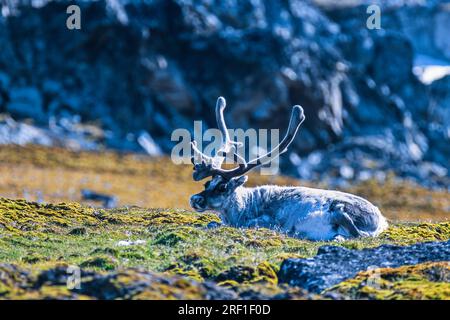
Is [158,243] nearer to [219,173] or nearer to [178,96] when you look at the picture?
[219,173]

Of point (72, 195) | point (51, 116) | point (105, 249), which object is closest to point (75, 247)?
point (105, 249)

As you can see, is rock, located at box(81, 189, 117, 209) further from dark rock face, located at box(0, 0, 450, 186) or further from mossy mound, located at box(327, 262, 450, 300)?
mossy mound, located at box(327, 262, 450, 300)

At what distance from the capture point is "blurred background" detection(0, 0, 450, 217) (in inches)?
4178

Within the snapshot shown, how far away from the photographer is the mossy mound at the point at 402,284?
42.9 ft

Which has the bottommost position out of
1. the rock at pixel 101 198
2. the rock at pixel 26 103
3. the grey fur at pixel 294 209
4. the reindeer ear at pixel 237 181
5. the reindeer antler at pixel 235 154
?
the grey fur at pixel 294 209

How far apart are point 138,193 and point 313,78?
5700cm

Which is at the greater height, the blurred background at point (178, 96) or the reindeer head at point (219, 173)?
the blurred background at point (178, 96)

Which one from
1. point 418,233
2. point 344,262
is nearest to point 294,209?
point 418,233

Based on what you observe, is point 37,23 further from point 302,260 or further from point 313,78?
point 302,260

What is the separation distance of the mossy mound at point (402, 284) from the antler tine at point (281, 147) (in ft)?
24.6

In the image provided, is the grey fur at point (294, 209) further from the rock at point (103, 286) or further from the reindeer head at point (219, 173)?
the rock at point (103, 286)

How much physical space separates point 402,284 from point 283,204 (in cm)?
867

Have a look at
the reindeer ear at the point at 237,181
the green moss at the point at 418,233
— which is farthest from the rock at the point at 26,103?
the green moss at the point at 418,233

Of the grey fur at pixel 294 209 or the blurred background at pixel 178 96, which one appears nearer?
the grey fur at pixel 294 209
